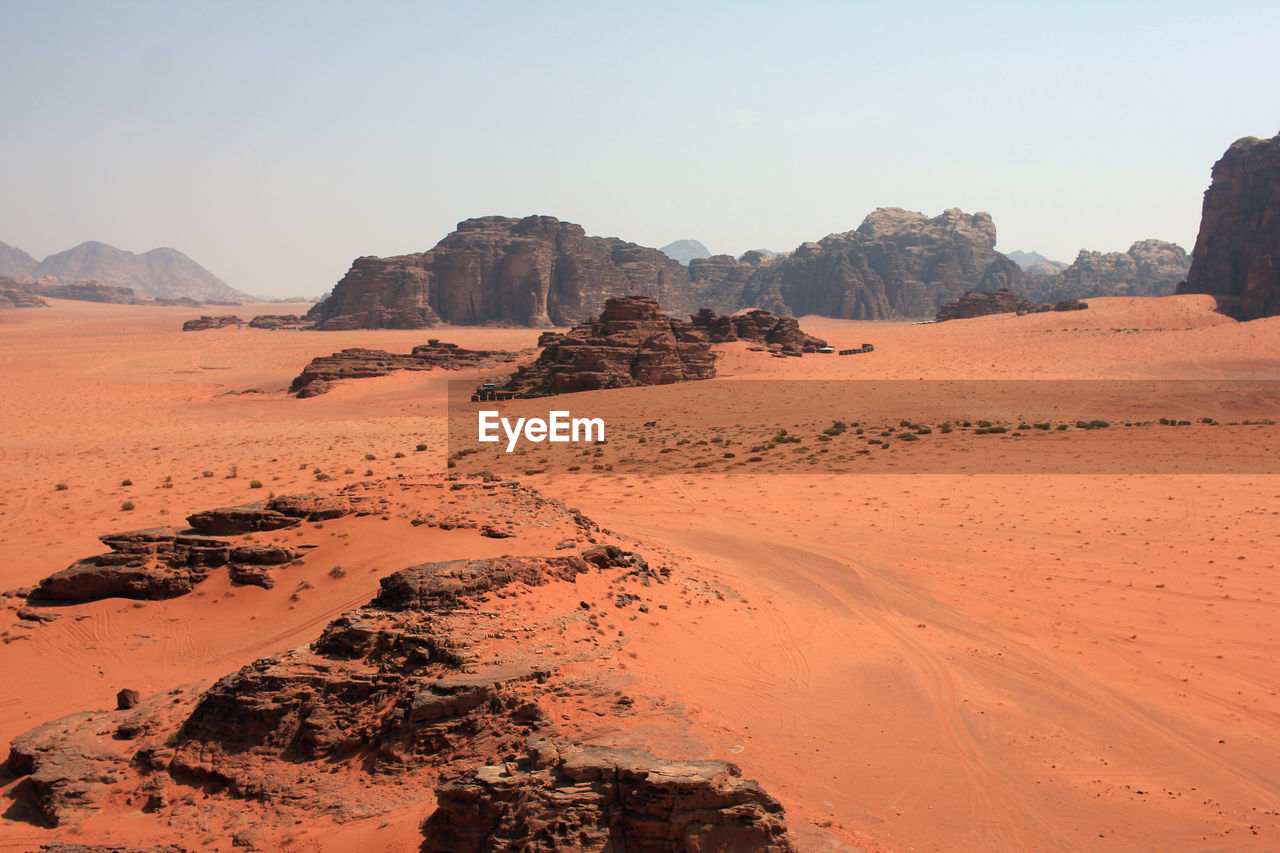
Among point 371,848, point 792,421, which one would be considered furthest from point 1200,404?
point 371,848

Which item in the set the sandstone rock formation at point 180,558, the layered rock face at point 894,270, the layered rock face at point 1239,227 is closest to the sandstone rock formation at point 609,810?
the sandstone rock formation at point 180,558

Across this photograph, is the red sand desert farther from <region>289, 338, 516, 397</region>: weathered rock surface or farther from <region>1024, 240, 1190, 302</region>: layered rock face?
<region>1024, 240, 1190, 302</region>: layered rock face

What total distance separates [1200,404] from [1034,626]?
23.3 meters

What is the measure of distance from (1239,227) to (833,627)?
2752 inches

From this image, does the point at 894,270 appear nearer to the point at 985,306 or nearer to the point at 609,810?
the point at 985,306

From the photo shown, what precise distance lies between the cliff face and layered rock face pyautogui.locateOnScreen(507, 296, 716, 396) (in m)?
48.1

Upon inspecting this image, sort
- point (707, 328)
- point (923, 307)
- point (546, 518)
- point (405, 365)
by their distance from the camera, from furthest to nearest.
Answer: point (923, 307) → point (707, 328) → point (405, 365) → point (546, 518)

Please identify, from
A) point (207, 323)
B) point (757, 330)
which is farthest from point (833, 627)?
point (207, 323)

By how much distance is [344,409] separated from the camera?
115 feet

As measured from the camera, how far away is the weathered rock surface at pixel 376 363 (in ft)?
138

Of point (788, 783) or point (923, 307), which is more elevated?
point (923, 307)

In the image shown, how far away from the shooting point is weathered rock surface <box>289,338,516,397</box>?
42031 millimetres

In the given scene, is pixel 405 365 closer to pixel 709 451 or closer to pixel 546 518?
pixel 709 451

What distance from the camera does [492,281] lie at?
101 metres
